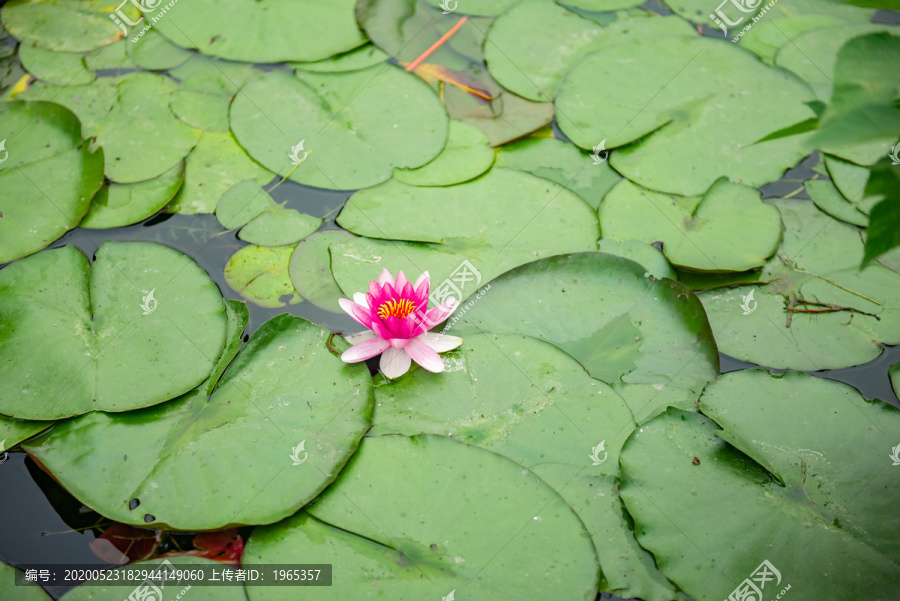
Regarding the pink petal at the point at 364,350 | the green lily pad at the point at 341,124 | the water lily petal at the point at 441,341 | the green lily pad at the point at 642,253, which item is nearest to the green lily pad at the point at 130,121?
the green lily pad at the point at 341,124

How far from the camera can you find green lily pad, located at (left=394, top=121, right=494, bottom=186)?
11.3 ft

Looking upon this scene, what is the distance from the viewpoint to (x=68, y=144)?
A: 11.4 feet

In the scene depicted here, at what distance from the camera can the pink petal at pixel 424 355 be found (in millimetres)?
2627

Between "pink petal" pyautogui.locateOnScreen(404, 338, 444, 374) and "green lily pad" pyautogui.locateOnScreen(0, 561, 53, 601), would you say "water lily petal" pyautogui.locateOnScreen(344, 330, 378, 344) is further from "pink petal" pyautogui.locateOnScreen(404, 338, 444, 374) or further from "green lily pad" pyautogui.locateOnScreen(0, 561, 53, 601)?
"green lily pad" pyautogui.locateOnScreen(0, 561, 53, 601)

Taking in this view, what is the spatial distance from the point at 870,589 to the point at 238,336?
3.03 meters

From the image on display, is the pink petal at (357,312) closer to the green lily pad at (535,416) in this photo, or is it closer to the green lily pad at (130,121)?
the green lily pad at (535,416)

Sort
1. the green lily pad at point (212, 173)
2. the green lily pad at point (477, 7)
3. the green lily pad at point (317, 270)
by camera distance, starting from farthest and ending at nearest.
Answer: the green lily pad at point (477, 7)
the green lily pad at point (212, 173)
the green lily pad at point (317, 270)

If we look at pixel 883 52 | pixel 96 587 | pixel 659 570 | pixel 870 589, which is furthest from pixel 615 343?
pixel 96 587

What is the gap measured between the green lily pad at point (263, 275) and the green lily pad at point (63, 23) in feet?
7.80

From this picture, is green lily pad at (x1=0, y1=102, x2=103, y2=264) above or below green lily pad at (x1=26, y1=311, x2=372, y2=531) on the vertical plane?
above

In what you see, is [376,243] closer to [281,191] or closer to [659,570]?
[281,191]

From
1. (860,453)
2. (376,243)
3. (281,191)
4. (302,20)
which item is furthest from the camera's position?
(302,20)

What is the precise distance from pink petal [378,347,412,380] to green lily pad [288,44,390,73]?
2327mm

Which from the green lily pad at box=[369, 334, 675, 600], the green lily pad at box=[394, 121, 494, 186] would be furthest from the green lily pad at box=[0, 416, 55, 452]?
the green lily pad at box=[394, 121, 494, 186]
